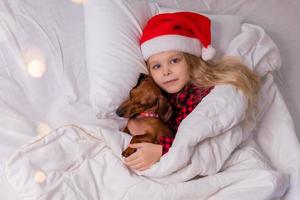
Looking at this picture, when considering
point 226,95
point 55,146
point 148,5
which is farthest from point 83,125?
point 148,5

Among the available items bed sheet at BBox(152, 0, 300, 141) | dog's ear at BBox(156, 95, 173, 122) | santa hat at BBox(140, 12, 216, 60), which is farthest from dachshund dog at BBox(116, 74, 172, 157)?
bed sheet at BBox(152, 0, 300, 141)

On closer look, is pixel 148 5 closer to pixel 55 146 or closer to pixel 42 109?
pixel 42 109

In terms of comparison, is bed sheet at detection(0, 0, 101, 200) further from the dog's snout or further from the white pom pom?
the white pom pom

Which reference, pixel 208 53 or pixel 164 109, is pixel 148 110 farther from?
pixel 208 53

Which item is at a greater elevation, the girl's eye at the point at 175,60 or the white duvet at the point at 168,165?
the girl's eye at the point at 175,60

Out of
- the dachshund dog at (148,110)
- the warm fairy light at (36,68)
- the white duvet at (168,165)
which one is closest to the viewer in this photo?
the white duvet at (168,165)

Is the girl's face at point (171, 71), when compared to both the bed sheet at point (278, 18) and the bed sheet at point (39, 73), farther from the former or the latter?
the bed sheet at point (278, 18)

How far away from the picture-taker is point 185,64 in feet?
4.33

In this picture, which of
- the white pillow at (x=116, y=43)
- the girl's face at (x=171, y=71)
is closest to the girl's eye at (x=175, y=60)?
the girl's face at (x=171, y=71)

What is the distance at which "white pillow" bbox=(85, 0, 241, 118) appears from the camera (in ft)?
4.34

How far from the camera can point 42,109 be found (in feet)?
4.53

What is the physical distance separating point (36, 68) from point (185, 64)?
51 centimetres

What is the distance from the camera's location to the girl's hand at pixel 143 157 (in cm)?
115

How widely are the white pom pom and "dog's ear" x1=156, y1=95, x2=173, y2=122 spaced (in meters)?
0.18
